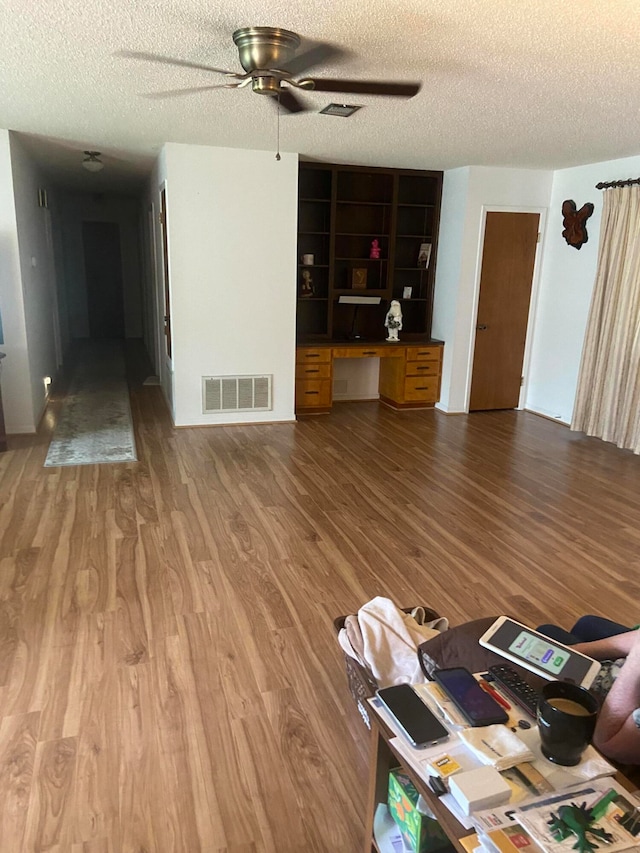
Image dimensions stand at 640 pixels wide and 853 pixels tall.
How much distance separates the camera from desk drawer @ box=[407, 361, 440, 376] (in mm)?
6633

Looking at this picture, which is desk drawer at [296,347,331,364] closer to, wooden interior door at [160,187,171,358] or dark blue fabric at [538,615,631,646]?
wooden interior door at [160,187,171,358]

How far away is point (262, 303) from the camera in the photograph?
5.79 m

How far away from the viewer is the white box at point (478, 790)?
1099 mm

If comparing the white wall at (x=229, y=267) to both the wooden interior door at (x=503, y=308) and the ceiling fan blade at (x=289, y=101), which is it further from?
the ceiling fan blade at (x=289, y=101)

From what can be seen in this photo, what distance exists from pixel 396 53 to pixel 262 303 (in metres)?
3.19

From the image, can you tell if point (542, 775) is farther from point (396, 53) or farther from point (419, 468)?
point (419, 468)

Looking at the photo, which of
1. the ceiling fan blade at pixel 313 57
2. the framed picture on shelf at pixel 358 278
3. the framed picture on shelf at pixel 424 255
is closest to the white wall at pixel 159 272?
the framed picture on shelf at pixel 358 278

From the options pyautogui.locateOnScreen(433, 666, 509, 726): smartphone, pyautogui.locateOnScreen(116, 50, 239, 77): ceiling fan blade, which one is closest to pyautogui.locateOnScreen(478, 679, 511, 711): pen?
pyautogui.locateOnScreen(433, 666, 509, 726): smartphone

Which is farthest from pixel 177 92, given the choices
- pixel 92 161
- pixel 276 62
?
pixel 92 161

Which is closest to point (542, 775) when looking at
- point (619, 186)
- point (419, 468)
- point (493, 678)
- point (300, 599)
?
point (493, 678)

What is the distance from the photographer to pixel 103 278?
1120cm

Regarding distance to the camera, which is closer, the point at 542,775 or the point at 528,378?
the point at 542,775

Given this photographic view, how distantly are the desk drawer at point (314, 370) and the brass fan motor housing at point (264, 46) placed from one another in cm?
371

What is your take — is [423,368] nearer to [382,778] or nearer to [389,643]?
[389,643]
